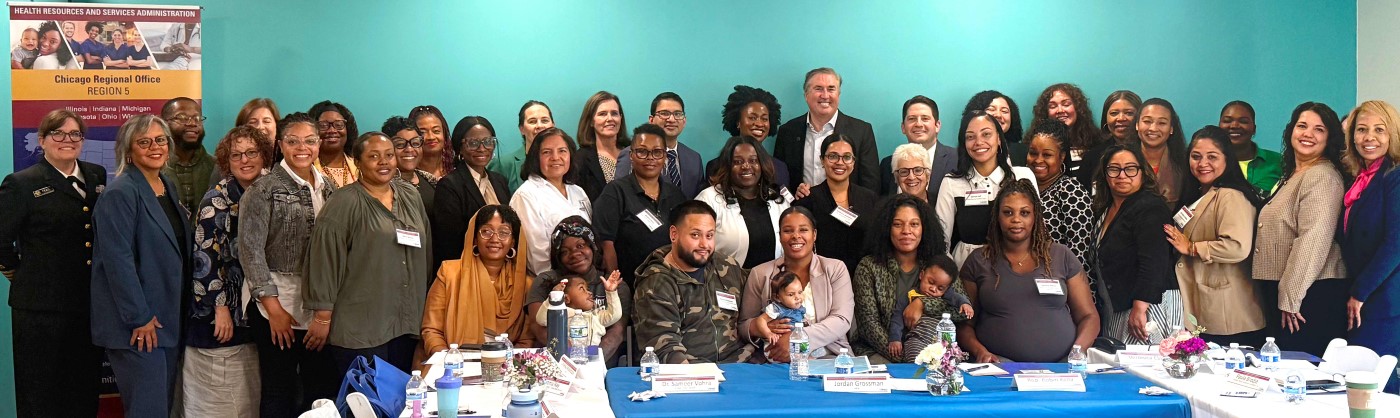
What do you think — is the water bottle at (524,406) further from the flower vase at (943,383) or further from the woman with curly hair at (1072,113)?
the woman with curly hair at (1072,113)

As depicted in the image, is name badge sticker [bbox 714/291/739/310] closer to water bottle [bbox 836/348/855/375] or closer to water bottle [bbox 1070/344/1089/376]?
water bottle [bbox 836/348/855/375]

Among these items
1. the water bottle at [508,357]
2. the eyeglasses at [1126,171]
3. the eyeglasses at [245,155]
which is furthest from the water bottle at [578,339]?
the eyeglasses at [1126,171]

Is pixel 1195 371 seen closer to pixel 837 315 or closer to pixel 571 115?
pixel 837 315

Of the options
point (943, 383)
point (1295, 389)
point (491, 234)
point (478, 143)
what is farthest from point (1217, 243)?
point (478, 143)

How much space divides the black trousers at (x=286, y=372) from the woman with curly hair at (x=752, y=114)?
7.40 ft

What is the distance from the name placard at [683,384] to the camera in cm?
365

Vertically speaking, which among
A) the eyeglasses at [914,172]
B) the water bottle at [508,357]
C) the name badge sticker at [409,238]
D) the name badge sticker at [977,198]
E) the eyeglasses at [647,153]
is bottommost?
the water bottle at [508,357]

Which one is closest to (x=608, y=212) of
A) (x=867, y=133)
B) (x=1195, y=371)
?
(x=867, y=133)

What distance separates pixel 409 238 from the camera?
16.2 feet

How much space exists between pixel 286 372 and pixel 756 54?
3.27 meters

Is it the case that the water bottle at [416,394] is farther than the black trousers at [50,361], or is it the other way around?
the black trousers at [50,361]

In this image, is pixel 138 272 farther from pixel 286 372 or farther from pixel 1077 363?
pixel 1077 363

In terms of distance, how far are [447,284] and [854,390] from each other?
213cm

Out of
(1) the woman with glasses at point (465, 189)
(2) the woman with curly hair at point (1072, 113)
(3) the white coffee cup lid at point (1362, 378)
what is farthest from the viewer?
(2) the woman with curly hair at point (1072, 113)
